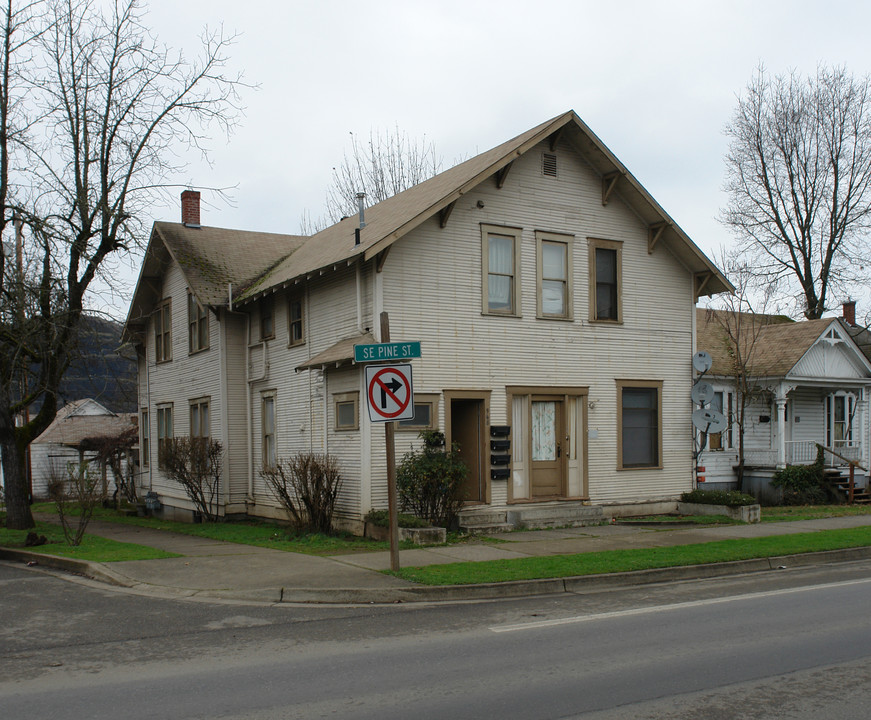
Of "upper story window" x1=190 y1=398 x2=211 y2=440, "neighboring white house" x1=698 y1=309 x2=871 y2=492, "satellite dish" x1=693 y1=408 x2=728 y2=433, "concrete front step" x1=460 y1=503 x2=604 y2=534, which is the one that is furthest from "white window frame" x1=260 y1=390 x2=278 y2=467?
"neighboring white house" x1=698 y1=309 x2=871 y2=492

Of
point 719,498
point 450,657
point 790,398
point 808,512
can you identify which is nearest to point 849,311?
point 790,398

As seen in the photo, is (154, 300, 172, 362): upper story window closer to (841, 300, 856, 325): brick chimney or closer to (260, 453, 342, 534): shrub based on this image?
(260, 453, 342, 534): shrub

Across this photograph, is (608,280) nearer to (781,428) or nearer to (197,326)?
(781,428)

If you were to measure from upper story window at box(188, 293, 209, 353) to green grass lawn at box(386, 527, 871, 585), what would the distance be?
12444 millimetres

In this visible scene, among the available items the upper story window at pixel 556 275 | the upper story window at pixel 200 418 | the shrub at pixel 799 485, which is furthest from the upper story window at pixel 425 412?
the shrub at pixel 799 485

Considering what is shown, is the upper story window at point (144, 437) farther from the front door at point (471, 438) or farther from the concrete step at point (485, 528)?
the concrete step at point (485, 528)

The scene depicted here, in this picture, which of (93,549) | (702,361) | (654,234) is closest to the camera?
(93,549)

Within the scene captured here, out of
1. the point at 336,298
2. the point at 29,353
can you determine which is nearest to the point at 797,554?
the point at 336,298

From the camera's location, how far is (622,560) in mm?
12438

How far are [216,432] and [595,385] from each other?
925 centimetres

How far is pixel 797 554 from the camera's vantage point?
13.4 meters

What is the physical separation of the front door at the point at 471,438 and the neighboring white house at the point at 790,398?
31.7ft

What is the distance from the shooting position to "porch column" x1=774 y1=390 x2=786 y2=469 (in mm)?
24438

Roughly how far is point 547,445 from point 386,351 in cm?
776
